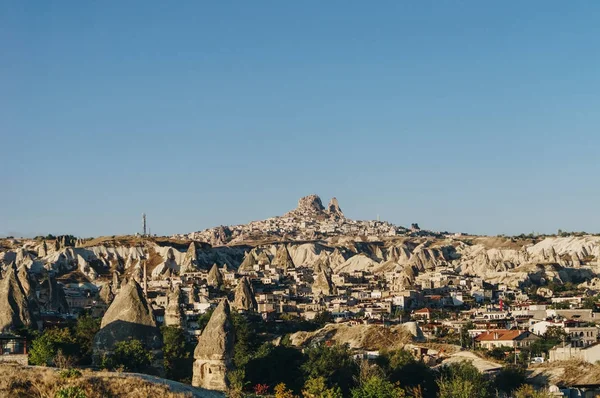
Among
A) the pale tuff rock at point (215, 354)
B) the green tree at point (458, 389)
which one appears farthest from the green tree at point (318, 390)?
the green tree at point (458, 389)

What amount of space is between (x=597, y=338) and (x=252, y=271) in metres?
86.0

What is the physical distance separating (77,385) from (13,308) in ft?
102

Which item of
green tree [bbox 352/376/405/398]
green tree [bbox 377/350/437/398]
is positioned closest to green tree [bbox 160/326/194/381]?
green tree [bbox 352/376/405/398]

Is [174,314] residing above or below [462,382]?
above

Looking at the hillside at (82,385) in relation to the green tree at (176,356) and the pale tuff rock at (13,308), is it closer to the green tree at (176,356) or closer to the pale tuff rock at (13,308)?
the green tree at (176,356)

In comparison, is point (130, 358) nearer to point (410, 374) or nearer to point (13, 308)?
point (410, 374)

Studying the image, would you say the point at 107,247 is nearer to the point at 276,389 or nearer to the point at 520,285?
the point at 520,285

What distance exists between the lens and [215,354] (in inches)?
1629

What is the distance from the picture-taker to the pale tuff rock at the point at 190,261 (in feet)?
526

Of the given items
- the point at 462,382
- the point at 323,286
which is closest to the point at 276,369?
the point at 462,382

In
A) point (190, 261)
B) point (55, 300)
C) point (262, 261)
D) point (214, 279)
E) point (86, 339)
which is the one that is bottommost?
point (86, 339)

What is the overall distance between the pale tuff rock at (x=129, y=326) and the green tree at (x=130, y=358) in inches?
35.2

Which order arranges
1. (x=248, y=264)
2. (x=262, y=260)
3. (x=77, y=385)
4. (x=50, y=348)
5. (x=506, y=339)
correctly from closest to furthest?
(x=77, y=385) < (x=50, y=348) < (x=506, y=339) < (x=248, y=264) < (x=262, y=260)

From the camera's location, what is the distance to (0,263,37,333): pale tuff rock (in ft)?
178
